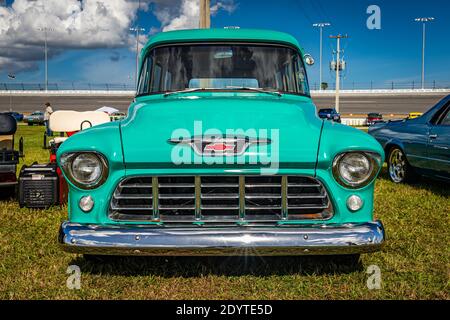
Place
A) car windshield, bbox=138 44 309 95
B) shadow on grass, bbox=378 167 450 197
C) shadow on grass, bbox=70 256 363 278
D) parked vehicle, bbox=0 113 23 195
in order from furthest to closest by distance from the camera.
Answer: shadow on grass, bbox=378 167 450 197
parked vehicle, bbox=0 113 23 195
car windshield, bbox=138 44 309 95
shadow on grass, bbox=70 256 363 278

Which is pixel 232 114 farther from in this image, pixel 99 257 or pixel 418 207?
pixel 418 207

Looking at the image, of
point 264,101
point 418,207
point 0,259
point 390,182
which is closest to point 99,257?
point 0,259

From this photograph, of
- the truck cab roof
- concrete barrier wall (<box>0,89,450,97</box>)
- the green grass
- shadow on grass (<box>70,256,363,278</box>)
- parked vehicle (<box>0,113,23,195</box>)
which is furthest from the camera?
concrete barrier wall (<box>0,89,450,97</box>)

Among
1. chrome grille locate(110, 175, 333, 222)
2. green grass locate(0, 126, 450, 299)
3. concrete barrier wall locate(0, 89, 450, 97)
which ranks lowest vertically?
green grass locate(0, 126, 450, 299)

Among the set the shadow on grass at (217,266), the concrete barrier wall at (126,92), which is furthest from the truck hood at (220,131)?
the concrete barrier wall at (126,92)

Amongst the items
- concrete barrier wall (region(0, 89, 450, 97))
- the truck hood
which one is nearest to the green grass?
the truck hood

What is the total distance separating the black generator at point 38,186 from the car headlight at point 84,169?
2600 mm

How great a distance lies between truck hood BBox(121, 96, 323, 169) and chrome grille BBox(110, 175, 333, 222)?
13 cm

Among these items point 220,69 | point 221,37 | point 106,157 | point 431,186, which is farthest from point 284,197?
point 431,186

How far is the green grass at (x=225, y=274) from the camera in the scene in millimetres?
3172

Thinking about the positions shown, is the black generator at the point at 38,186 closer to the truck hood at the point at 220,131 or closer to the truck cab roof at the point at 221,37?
the truck cab roof at the point at 221,37

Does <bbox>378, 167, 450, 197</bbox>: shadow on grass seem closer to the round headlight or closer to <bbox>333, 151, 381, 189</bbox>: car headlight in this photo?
<bbox>333, 151, 381, 189</bbox>: car headlight

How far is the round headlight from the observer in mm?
3008
